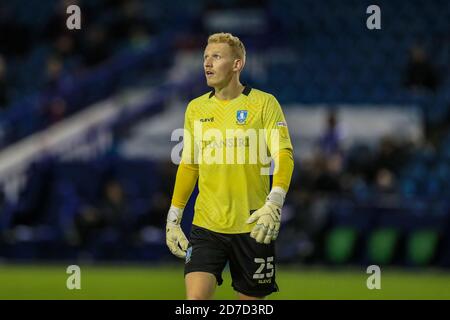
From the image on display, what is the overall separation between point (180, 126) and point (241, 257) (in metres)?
13.1

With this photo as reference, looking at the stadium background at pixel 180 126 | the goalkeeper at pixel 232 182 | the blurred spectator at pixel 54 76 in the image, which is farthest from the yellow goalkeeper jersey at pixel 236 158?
the blurred spectator at pixel 54 76

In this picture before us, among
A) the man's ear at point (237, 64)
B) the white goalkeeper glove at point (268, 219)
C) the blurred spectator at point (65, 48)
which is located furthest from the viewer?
the blurred spectator at point (65, 48)

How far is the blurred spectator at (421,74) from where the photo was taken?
19.4m

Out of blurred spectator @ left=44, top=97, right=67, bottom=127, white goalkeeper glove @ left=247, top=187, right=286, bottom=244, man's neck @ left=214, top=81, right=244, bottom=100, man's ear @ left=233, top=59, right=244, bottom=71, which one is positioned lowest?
white goalkeeper glove @ left=247, top=187, right=286, bottom=244

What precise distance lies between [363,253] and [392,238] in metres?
0.50

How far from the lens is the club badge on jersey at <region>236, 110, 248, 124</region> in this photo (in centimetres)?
768

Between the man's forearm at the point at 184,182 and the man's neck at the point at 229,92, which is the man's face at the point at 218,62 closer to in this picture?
the man's neck at the point at 229,92

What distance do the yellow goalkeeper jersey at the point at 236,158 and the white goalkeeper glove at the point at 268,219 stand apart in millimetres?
300

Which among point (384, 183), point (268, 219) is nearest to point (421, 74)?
point (384, 183)

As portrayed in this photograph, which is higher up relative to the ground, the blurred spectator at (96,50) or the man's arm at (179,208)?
the blurred spectator at (96,50)

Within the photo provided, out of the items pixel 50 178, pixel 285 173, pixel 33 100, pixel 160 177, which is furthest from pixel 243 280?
pixel 33 100

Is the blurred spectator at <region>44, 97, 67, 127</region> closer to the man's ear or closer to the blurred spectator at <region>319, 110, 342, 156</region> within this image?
the blurred spectator at <region>319, 110, 342, 156</region>

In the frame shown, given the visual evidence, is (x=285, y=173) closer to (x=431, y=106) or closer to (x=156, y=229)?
(x=156, y=229)

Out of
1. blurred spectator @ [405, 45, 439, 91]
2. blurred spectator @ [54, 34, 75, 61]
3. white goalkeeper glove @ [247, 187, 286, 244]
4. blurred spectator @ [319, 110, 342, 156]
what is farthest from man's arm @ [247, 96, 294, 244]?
blurred spectator @ [54, 34, 75, 61]
